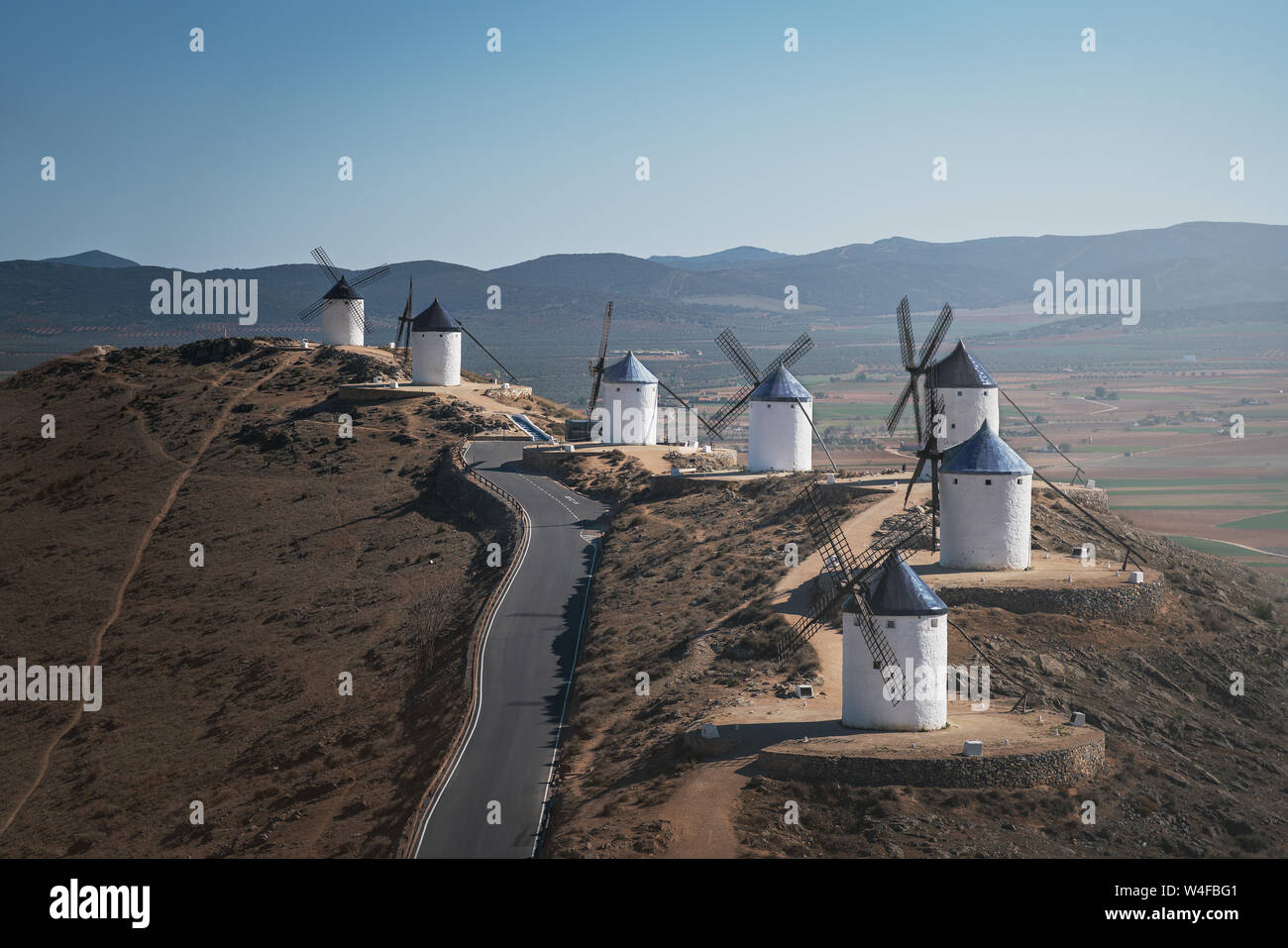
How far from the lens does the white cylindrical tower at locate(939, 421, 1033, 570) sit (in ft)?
117

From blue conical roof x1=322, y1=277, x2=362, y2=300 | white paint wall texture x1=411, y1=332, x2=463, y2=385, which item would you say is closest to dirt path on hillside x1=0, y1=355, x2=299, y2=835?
blue conical roof x1=322, y1=277, x2=362, y2=300

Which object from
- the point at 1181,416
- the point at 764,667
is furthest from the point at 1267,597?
the point at 1181,416

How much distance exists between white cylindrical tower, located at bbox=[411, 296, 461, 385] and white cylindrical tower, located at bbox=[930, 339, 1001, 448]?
31186mm

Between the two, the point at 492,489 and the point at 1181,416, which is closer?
the point at 492,489

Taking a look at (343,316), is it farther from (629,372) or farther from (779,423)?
(779,423)

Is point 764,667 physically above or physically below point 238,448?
below

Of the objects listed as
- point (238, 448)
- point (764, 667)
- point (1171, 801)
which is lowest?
point (1171, 801)

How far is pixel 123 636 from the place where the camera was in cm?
4566

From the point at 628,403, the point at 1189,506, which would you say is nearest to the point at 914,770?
the point at 628,403

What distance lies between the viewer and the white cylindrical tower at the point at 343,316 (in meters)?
79.6

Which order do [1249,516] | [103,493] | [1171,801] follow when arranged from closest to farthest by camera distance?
1. [1171,801]
2. [103,493]
3. [1249,516]

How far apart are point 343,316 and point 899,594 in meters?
60.7
